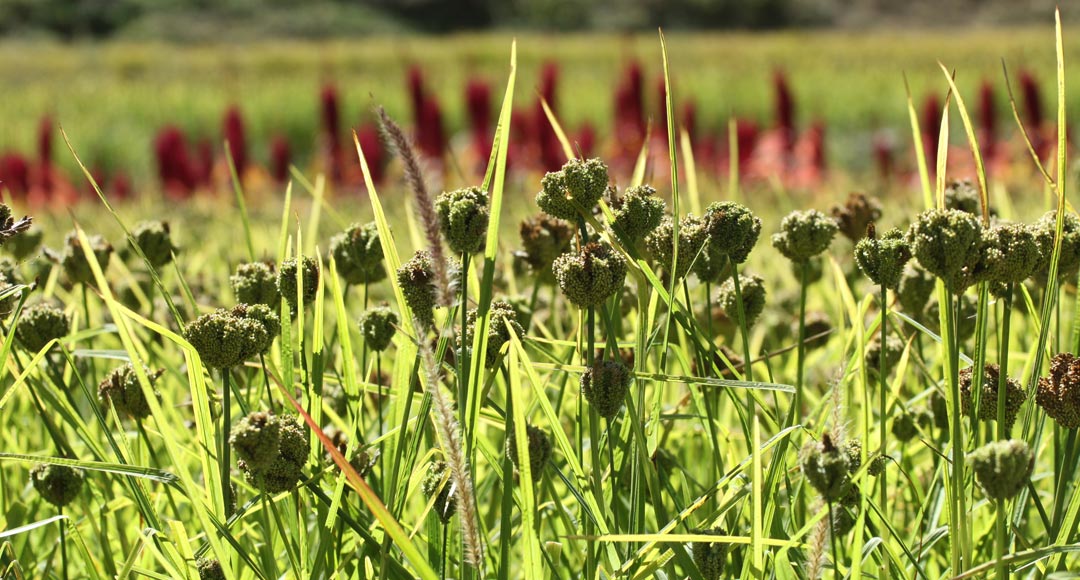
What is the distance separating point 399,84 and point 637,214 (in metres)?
10.1

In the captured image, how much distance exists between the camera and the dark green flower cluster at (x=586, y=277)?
22.7 inches

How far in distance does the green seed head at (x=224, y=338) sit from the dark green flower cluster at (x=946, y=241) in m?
0.36

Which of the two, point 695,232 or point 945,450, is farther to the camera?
point 945,450

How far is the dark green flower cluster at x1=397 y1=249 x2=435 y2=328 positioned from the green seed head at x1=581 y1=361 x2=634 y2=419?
121 mm

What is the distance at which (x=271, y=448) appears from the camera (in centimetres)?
54

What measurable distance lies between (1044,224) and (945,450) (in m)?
0.28

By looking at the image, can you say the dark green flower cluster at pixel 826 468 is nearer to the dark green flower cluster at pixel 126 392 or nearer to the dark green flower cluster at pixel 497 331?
the dark green flower cluster at pixel 497 331

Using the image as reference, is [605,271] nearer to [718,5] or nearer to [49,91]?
[49,91]

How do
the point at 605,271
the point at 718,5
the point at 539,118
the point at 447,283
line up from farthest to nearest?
the point at 718,5
the point at 539,118
the point at 605,271
the point at 447,283

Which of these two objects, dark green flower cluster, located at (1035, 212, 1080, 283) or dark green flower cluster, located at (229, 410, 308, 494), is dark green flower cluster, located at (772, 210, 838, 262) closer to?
dark green flower cluster, located at (1035, 212, 1080, 283)

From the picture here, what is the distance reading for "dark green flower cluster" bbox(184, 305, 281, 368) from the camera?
59cm

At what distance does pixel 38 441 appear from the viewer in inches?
48.0

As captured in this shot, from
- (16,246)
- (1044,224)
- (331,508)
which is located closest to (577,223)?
(331,508)

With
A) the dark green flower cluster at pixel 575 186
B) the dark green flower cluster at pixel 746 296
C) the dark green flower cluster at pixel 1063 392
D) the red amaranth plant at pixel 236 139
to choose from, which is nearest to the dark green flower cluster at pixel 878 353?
the dark green flower cluster at pixel 746 296
